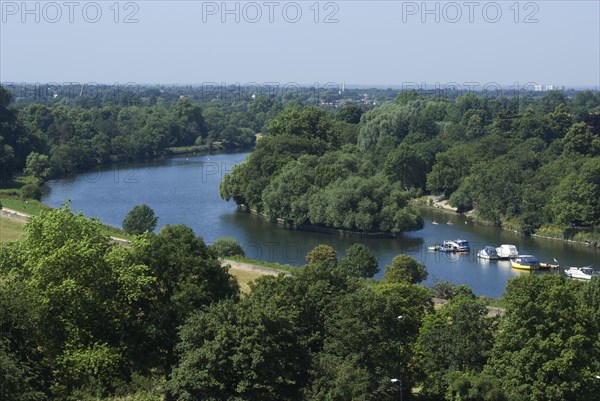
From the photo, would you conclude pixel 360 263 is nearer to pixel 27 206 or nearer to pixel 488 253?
pixel 488 253

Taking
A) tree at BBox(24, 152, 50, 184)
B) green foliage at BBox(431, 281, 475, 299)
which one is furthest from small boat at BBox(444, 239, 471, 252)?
tree at BBox(24, 152, 50, 184)

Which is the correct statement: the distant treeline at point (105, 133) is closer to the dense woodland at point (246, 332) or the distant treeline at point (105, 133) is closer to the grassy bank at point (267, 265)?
the grassy bank at point (267, 265)

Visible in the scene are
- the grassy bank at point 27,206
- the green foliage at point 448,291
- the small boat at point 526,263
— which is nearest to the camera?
the green foliage at point 448,291

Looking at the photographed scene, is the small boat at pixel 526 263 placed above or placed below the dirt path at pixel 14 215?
below

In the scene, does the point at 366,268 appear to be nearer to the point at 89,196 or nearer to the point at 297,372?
the point at 297,372

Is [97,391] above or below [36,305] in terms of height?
below

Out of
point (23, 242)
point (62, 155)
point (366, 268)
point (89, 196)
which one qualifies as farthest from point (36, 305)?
point (62, 155)

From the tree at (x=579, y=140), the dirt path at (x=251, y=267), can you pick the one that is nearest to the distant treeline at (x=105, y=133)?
the dirt path at (x=251, y=267)

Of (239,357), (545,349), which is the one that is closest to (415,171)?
(545,349)
